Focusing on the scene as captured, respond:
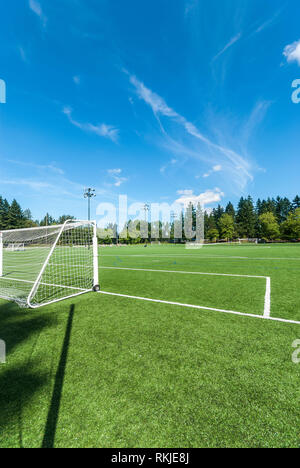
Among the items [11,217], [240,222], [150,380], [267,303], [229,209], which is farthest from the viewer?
[229,209]

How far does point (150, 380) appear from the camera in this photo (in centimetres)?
217

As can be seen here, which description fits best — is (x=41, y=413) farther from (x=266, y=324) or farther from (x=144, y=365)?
(x=266, y=324)

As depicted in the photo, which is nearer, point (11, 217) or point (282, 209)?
point (11, 217)

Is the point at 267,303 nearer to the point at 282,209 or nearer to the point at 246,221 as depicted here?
the point at 246,221

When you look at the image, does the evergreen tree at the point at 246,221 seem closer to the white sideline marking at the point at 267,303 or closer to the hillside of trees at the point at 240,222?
the hillside of trees at the point at 240,222

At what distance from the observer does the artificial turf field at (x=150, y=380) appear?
5.20ft

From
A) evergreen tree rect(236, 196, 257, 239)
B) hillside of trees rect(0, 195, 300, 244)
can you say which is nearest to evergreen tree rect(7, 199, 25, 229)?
hillside of trees rect(0, 195, 300, 244)

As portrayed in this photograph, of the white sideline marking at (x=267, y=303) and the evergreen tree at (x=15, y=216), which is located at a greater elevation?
the evergreen tree at (x=15, y=216)

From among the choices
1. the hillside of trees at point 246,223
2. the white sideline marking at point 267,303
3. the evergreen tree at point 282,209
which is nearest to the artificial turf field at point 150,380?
the white sideline marking at point 267,303

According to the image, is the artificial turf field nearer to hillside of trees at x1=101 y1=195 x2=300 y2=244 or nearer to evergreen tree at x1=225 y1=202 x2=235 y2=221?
hillside of trees at x1=101 y1=195 x2=300 y2=244

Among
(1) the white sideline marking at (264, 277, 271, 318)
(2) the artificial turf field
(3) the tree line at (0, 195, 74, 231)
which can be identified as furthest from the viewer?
(3) the tree line at (0, 195, 74, 231)

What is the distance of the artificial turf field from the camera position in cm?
158

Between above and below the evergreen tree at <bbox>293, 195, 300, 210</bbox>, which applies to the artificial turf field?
below

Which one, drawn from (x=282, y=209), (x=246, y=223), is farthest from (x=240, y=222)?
(x=282, y=209)
